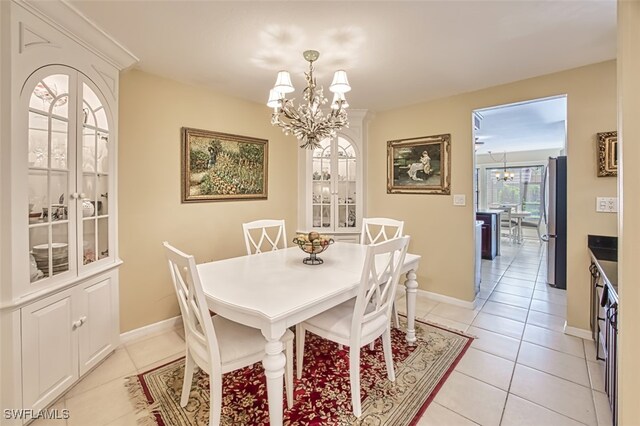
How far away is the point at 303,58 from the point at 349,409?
2.48 metres

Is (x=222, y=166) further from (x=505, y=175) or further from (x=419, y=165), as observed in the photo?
(x=505, y=175)

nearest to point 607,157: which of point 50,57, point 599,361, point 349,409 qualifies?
point 599,361

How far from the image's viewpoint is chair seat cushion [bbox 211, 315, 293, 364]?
150 centimetres

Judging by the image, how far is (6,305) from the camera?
1.48m

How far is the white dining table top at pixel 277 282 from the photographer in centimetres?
145

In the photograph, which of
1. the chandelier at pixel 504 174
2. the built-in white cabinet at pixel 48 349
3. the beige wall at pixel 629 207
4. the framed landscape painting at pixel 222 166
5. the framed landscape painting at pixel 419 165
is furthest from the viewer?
the chandelier at pixel 504 174

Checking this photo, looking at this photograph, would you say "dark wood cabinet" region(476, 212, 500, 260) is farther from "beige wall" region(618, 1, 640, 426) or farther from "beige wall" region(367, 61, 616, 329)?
"beige wall" region(618, 1, 640, 426)

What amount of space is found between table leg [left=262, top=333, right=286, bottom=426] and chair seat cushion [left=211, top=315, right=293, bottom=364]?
194 mm

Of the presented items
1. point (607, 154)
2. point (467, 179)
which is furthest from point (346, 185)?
point (607, 154)

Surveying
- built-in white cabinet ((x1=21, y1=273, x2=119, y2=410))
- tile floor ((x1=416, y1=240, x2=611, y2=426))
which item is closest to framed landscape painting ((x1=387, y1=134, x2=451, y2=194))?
tile floor ((x1=416, y1=240, x2=611, y2=426))

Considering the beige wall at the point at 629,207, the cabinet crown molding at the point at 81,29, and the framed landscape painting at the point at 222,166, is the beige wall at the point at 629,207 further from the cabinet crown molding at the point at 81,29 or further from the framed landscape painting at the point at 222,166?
the framed landscape painting at the point at 222,166

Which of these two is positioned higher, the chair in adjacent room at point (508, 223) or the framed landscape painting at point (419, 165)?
the framed landscape painting at point (419, 165)

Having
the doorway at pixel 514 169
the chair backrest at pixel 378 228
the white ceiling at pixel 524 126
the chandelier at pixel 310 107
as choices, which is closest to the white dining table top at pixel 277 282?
the chair backrest at pixel 378 228

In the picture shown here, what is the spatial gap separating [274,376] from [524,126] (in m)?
5.85
